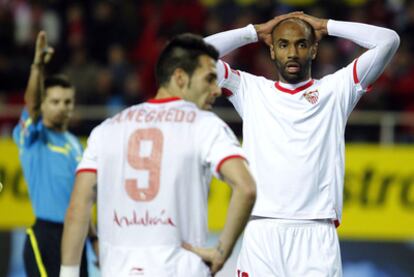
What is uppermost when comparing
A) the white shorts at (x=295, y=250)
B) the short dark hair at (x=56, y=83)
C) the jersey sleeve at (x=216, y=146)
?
the short dark hair at (x=56, y=83)

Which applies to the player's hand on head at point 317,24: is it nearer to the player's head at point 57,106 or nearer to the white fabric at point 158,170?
the white fabric at point 158,170

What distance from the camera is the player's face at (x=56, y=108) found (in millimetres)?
8242

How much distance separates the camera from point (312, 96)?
6727 millimetres

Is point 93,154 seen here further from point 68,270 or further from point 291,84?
point 291,84

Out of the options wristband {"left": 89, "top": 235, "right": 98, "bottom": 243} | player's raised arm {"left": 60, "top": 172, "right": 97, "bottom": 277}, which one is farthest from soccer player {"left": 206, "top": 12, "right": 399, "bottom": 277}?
wristband {"left": 89, "top": 235, "right": 98, "bottom": 243}

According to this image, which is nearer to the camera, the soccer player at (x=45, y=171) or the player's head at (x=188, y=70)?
the player's head at (x=188, y=70)

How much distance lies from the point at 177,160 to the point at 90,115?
8.75 metres

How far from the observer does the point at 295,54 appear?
6648 millimetres

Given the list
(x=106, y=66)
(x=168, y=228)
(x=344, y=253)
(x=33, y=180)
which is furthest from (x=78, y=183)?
(x=106, y=66)

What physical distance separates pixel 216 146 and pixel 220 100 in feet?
27.6

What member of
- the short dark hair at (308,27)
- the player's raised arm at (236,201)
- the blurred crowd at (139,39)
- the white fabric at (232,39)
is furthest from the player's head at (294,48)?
the blurred crowd at (139,39)

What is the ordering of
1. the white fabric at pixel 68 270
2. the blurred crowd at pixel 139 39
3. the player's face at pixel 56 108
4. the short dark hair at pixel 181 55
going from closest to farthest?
the short dark hair at pixel 181 55 → the white fabric at pixel 68 270 → the player's face at pixel 56 108 → the blurred crowd at pixel 139 39

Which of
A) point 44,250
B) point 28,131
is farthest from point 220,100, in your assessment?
point 44,250

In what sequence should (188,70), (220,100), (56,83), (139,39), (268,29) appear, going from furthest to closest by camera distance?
(139,39) < (220,100) < (56,83) < (268,29) < (188,70)
